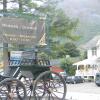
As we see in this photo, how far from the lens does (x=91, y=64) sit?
54.0 meters

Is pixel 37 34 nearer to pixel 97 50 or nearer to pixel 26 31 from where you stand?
pixel 26 31

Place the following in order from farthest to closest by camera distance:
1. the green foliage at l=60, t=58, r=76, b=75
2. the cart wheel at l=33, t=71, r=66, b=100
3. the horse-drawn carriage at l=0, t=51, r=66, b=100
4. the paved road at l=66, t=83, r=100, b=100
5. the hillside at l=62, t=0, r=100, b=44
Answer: the green foliage at l=60, t=58, r=76, b=75, the paved road at l=66, t=83, r=100, b=100, the cart wheel at l=33, t=71, r=66, b=100, the horse-drawn carriage at l=0, t=51, r=66, b=100, the hillside at l=62, t=0, r=100, b=44

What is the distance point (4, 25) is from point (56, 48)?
14094mm

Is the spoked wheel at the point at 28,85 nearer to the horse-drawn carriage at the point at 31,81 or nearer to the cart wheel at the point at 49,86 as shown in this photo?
the horse-drawn carriage at the point at 31,81

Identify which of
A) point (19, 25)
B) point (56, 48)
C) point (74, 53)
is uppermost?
point (19, 25)

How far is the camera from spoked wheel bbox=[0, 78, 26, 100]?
869cm

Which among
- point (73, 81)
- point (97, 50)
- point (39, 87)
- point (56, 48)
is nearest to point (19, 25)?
point (39, 87)

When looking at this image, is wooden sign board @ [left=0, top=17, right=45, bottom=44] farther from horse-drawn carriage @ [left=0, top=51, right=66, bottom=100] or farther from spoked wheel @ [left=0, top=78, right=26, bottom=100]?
spoked wheel @ [left=0, top=78, right=26, bottom=100]

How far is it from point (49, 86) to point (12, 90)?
968mm

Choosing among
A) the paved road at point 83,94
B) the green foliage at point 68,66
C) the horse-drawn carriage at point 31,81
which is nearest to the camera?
the horse-drawn carriage at point 31,81

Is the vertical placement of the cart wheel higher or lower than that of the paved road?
higher

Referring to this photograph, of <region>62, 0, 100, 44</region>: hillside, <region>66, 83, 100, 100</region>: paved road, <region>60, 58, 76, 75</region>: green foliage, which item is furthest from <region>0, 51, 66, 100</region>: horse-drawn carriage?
<region>60, 58, 76, 75</region>: green foliage

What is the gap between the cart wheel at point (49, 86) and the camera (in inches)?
368

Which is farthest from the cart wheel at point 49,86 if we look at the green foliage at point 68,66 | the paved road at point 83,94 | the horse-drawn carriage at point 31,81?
the green foliage at point 68,66
